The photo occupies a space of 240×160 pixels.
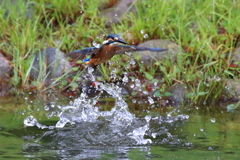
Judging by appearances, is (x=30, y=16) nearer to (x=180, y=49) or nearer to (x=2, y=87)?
(x=2, y=87)

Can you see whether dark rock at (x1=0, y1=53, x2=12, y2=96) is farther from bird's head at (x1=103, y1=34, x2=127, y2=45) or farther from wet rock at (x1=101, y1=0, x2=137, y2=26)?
bird's head at (x1=103, y1=34, x2=127, y2=45)

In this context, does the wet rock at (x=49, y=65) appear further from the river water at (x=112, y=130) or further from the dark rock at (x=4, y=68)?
the river water at (x=112, y=130)

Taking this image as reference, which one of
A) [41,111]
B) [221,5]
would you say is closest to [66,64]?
→ [41,111]

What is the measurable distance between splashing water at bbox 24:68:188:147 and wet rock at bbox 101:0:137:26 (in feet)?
6.90

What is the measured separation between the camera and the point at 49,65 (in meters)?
6.23

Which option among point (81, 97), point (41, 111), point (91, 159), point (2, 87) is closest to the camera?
point (91, 159)

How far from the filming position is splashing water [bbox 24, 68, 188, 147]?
158 inches

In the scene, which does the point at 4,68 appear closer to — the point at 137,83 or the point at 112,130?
the point at 137,83

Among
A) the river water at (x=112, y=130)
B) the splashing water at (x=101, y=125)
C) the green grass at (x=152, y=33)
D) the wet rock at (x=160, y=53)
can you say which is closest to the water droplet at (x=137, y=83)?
the green grass at (x=152, y=33)

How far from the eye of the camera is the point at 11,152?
3.53m

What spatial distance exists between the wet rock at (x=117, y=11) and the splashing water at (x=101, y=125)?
210 cm

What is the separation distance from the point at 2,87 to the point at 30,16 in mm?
1503

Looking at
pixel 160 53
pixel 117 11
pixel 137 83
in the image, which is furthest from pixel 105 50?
pixel 117 11

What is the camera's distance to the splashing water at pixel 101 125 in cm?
402
